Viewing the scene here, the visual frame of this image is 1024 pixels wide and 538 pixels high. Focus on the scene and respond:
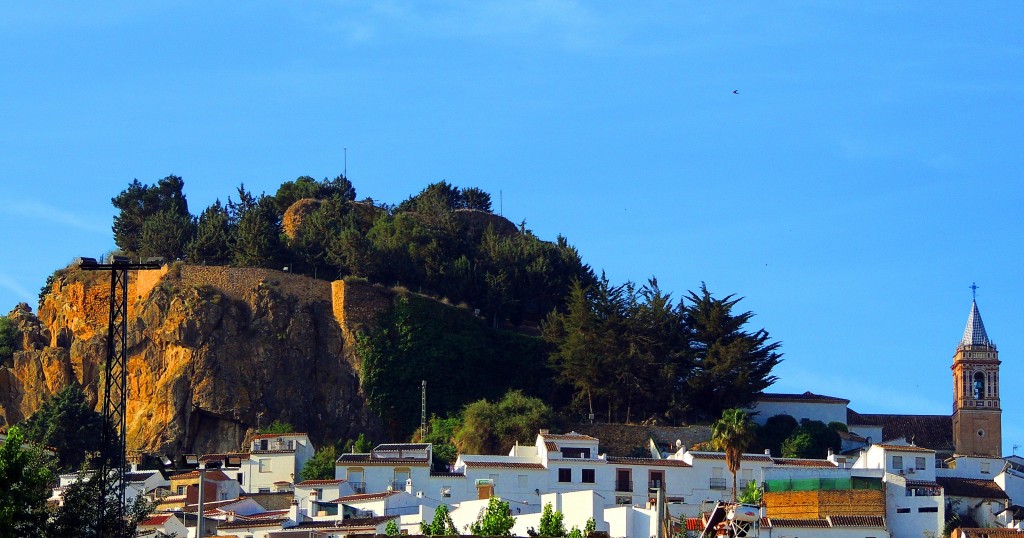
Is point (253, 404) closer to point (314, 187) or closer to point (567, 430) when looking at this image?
point (567, 430)

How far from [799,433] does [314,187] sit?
88.3 feet

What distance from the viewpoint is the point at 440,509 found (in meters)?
52.1

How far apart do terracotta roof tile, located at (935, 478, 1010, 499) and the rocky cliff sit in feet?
63.7

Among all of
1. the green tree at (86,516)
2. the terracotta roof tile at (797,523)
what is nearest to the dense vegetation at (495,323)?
the terracotta roof tile at (797,523)

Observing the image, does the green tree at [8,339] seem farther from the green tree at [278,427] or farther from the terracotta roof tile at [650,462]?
the terracotta roof tile at [650,462]

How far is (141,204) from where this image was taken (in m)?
82.5

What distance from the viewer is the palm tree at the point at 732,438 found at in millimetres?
61125

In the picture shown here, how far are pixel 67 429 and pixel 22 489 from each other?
27141 mm

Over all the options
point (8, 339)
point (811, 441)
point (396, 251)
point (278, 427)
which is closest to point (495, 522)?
point (278, 427)

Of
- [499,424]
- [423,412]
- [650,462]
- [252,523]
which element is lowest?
[252,523]

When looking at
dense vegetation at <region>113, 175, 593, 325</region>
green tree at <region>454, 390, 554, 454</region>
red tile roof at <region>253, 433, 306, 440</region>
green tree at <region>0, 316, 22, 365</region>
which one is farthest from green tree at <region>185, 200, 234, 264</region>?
green tree at <region>454, 390, 554, 454</region>

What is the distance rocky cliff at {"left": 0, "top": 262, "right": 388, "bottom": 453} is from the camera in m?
68.9

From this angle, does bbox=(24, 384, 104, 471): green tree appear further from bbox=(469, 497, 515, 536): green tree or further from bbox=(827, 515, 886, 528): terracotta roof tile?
bbox=(827, 515, 886, 528): terracotta roof tile

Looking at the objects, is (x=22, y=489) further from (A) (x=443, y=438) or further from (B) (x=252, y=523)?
(A) (x=443, y=438)
